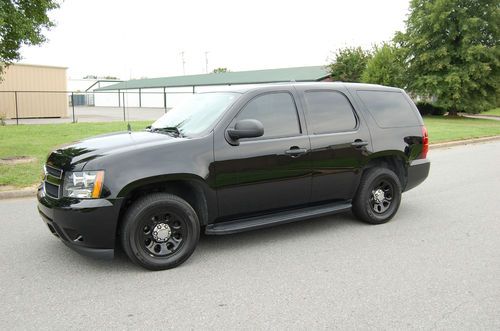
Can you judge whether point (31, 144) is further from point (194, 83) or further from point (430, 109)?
point (194, 83)

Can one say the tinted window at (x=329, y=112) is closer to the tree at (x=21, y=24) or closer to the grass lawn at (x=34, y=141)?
the grass lawn at (x=34, y=141)

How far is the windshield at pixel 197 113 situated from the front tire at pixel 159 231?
0.88 meters

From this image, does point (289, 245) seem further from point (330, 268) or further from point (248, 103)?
point (248, 103)

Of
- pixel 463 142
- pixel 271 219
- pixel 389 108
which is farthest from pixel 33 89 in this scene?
pixel 271 219

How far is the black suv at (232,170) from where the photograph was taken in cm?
423

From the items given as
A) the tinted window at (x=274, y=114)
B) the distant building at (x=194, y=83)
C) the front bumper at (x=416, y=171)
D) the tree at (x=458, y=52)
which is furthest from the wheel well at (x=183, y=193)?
the distant building at (x=194, y=83)

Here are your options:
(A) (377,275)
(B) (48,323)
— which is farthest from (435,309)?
(B) (48,323)

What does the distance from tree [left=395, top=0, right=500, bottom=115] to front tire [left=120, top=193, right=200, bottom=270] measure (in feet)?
99.4

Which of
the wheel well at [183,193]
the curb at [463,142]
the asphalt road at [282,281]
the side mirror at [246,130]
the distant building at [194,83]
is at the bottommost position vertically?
the asphalt road at [282,281]

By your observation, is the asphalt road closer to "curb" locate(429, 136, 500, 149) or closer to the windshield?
the windshield

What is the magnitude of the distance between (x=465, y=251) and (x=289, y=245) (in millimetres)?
1910

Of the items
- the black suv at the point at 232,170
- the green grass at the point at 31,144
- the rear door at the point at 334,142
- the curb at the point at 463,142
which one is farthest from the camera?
the curb at the point at 463,142

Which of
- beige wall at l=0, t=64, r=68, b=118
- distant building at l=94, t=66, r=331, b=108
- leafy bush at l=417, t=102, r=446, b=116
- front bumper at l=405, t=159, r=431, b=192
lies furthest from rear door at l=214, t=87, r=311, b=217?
→ distant building at l=94, t=66, r=331, b=108

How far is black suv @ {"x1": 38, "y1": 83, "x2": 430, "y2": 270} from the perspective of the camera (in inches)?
167
